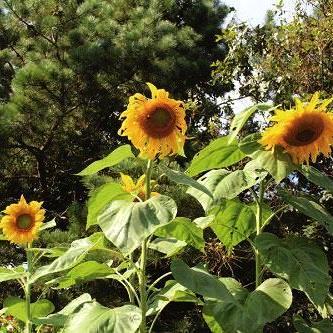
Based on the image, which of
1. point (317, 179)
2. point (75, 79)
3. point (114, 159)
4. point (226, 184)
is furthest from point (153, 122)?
point (75, 79)

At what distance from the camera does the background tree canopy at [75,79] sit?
744 cm

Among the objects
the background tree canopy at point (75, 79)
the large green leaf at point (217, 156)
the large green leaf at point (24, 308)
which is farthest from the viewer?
the background tree canopy at point (75, 79)

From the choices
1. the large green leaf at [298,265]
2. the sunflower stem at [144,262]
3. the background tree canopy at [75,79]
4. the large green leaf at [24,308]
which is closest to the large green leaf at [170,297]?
the sunflower stem at [144,262]

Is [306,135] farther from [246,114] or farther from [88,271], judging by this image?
[88,271]

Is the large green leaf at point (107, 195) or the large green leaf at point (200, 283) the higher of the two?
the large green leaf at point (107, 195)

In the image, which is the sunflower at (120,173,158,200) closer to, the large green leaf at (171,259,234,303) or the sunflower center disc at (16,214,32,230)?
the large green leaf at (171,259,234,303)

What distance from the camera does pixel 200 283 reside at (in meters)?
1.54

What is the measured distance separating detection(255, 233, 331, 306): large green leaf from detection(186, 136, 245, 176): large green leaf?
0.79ft

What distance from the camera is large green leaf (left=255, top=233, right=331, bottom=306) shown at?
159 cm

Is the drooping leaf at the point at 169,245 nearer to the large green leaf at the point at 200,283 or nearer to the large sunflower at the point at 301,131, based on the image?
the large green leaf at the point at 200,283

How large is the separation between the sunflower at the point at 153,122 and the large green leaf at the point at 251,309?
428 mm

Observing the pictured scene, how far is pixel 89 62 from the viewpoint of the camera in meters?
7.50

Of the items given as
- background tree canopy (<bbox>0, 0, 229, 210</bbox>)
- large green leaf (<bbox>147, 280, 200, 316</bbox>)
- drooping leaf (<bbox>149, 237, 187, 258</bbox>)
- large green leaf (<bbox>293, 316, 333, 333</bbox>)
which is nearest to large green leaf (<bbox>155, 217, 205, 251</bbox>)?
drooping leaf (<bbox>149, 237, 187, 258</bbox>)

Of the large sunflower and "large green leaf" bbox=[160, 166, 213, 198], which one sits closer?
"large green leaf" bbox=[160, 166, 213, 198]
